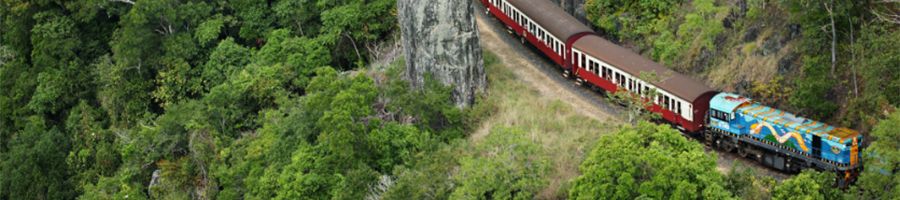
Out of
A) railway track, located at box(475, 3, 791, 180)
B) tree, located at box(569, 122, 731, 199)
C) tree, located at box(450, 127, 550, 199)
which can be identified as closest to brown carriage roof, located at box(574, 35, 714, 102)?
railway track, located at box(475, 3, 791, 180)

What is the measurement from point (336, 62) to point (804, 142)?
25.9 meters

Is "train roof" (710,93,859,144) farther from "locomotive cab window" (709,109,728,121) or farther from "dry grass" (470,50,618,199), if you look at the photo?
"dry grass" (470,50,618,199)

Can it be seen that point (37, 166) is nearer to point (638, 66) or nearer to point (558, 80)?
point (558, 80)

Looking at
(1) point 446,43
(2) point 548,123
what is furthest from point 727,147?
(1) point 446,43

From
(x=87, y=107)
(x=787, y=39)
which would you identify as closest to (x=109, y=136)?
(x=87, y=107)

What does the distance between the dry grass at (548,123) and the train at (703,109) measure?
2026 mm

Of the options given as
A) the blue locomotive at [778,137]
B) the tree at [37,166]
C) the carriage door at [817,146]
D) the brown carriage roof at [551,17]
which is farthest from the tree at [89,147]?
the carriage door at [817,146]

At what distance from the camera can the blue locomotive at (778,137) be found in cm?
3472

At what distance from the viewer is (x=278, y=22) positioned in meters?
56.6

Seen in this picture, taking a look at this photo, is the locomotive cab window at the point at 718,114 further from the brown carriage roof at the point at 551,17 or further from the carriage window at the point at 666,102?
the brown carriage roof at the point at 551,17

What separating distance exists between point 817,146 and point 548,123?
10717 mm

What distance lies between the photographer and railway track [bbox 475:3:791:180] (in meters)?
37.5

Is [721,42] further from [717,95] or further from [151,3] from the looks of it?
[151,3]

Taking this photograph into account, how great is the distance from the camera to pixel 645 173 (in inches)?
1221
